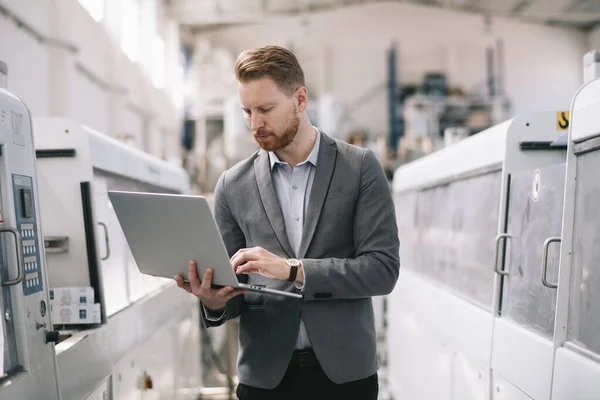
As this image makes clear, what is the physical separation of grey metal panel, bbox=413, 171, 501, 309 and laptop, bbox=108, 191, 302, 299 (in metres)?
1.59

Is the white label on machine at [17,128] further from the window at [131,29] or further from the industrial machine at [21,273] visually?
the window at [131,29]

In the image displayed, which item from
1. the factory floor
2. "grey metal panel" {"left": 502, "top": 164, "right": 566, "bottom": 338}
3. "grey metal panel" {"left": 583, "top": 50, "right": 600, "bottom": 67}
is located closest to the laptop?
"grey metal panel" {"left": 502, "top": 164, "right": 566, "bottom": 338}

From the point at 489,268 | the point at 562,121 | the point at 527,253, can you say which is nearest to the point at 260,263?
the point at 527,253

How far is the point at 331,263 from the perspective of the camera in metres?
1.69

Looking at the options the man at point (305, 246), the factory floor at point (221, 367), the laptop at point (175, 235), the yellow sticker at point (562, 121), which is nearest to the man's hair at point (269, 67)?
the man at point (305, 246)

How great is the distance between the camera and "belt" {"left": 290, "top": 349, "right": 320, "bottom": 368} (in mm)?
1779

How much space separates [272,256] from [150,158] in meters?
2.43

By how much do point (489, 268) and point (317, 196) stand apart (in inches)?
56.5

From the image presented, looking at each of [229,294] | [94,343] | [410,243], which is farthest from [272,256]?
[410,243]

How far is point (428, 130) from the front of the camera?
42.3ft

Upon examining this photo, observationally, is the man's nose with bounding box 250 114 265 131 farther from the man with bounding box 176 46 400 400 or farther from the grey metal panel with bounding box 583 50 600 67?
the grey metal panel with bounding box 583 50 600 67

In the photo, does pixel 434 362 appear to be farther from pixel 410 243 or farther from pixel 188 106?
pixel 188 106

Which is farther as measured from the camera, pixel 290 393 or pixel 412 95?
pixel 412 95

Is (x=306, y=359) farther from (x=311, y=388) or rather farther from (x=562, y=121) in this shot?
(x=562, y=121)
